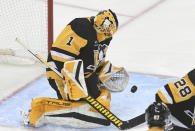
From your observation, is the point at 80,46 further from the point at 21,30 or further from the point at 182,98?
the point at 21,30

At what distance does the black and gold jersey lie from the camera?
2930 mm

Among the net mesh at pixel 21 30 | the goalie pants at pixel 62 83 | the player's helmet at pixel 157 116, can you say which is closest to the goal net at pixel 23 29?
the net mesh at pixel 21 30

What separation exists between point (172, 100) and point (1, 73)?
7.86 feet

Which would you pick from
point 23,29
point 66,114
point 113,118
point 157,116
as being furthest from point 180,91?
point 23,29

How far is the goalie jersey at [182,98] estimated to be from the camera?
198cm

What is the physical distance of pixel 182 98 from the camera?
1998 millimetres

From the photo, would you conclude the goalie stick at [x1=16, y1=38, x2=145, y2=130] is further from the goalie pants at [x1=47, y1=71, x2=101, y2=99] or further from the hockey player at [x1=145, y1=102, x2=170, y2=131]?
the hockey player at [x1=145, y1=102, x2=170, y2=131]

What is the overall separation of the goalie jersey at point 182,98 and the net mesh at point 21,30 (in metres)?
2.27

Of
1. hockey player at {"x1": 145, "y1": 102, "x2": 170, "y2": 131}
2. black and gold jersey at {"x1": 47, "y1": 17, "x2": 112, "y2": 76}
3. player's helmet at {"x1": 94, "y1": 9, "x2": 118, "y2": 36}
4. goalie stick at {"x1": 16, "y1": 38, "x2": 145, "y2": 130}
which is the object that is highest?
player's helmet at {"x1": 94, "y1": 9, "x2": 118, "y2": 36}

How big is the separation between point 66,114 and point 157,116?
1496mm

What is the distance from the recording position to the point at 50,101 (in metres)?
3.01

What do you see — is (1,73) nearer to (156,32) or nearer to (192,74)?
(156,32)

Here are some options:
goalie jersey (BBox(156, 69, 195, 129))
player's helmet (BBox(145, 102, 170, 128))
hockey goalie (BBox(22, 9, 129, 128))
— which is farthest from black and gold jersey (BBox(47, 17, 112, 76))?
player's helmet (BBox(145, 102, 170, 128))

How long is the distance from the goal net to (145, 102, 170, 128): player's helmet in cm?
263
